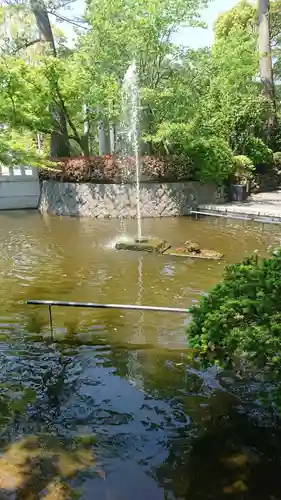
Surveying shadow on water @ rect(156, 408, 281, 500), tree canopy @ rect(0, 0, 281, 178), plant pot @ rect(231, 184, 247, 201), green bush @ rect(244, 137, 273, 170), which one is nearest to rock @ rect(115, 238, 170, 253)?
tree canopy @ rect(0, 0, 281, 178)

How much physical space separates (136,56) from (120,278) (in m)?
7.88

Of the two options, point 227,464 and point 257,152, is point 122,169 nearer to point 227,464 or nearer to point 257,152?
point 257,152

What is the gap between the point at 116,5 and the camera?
38.8ft

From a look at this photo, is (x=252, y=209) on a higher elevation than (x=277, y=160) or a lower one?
lower

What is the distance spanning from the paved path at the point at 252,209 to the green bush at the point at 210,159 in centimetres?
96

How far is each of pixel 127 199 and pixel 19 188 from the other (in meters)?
4.03

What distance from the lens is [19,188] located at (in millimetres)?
14461

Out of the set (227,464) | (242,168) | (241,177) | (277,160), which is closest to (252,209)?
(241,177)

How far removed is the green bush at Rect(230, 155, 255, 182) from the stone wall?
1616 millimetres

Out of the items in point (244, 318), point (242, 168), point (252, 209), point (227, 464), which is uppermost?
point (242, 168)

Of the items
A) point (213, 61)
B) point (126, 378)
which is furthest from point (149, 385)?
point (213, 61)

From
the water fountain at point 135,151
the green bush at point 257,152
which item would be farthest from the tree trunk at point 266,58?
the water fountain at point 135,151

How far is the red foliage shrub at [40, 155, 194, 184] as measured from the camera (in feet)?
42.0

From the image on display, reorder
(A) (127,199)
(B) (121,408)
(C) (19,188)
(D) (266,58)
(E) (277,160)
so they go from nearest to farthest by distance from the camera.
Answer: (B) (121,408), (A) (127,199), (C) (19,188), (E) (277,160), (D) (266,58)
